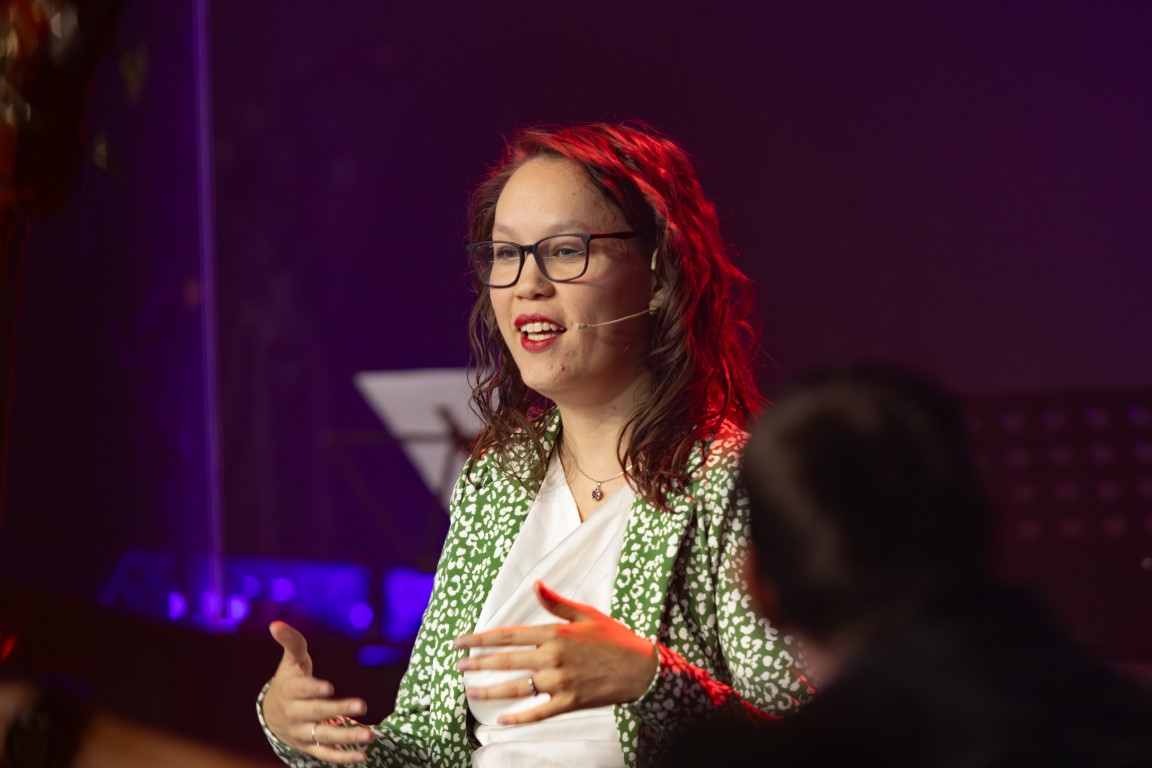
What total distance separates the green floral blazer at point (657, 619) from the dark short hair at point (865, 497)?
0.60 meters

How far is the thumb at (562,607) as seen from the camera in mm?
1188

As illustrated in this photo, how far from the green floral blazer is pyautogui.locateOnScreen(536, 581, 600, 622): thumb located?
109 mm

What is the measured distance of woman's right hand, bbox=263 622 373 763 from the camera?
151 centimetres

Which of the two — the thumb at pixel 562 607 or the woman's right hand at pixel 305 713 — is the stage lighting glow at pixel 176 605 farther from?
the thumb at pixel 562 607

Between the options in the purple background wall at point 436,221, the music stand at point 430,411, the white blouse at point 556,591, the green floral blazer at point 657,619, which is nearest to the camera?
the green floral blazer at point 657,619

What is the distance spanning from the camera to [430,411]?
12.1 ft

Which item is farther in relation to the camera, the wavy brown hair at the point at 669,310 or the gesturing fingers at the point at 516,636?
the wavy brown hair at the point at 669,310

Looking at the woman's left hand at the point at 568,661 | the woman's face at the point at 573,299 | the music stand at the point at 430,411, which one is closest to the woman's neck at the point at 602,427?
the woman's face at the point at 573,299

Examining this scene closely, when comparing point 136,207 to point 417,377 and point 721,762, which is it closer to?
point 417,377

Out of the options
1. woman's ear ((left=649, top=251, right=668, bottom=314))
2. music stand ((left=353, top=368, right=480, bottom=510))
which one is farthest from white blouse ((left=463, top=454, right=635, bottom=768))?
music stand ((left=353, top=368, right=480, bottom=510))

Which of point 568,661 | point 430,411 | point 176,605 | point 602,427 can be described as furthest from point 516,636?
point 176,605

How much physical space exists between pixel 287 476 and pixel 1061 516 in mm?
2954

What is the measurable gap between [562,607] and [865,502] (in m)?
0.58

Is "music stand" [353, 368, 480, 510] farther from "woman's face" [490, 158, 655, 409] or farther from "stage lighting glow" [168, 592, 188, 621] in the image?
"woman's face" [490, 158, 655, 409]
